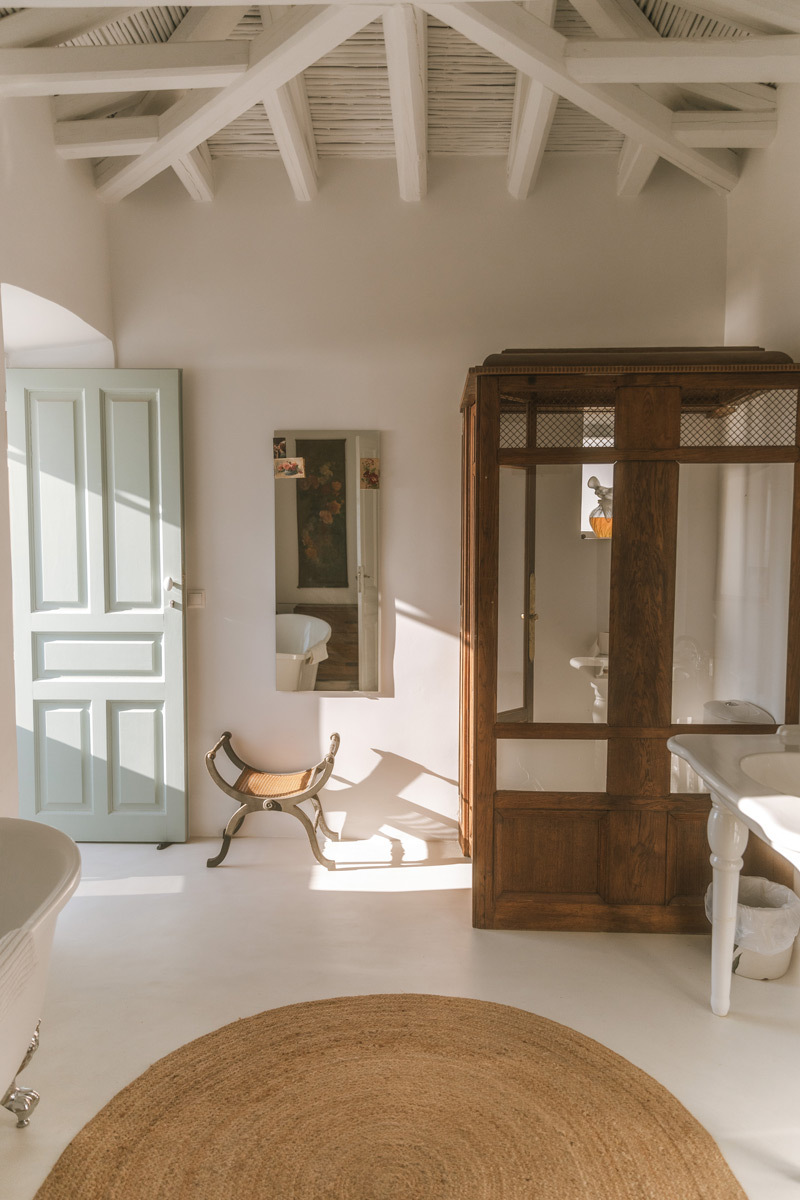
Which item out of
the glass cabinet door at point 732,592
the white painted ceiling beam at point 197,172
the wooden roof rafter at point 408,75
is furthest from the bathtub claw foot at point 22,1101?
the white painted ceiling beam at point 197,172

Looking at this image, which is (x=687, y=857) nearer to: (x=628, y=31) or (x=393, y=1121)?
(x=393, y=1121)

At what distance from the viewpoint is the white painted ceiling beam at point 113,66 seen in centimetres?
255

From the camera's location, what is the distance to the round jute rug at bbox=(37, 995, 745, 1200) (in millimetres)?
1858

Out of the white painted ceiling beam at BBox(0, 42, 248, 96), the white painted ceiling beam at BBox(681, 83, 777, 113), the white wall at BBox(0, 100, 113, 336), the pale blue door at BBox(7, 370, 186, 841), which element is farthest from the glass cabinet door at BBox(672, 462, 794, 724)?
the white wall at BBox(0, 100, 113, 336)

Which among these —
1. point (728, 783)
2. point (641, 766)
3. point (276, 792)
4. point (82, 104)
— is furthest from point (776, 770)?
point (82, 104)

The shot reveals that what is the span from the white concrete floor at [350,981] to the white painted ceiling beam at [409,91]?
2959 mm

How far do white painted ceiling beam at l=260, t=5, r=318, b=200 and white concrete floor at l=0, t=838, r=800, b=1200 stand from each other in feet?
9.62

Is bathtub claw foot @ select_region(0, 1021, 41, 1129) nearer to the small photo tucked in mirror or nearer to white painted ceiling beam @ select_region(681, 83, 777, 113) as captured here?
the small photo tucked in mirror

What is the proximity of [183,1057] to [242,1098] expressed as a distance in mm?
247

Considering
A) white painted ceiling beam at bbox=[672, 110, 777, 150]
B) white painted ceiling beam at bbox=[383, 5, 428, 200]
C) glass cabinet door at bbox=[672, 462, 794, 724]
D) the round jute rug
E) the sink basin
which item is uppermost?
white painted ceiling beam at bbox=[383, 5, 428, 200]

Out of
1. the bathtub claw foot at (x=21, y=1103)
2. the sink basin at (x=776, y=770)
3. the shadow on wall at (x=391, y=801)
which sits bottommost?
the bathtub claw foot at (x=21, y=1103)

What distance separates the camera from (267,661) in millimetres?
3861

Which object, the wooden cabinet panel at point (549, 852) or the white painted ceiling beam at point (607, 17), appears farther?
the wooden cabinet panel at point (549, 852)

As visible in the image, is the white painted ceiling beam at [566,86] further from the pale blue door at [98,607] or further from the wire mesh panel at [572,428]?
the pale blue door at [98,607]
